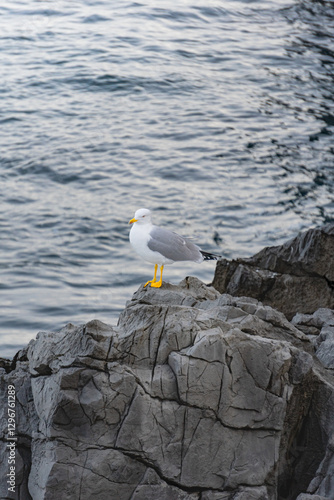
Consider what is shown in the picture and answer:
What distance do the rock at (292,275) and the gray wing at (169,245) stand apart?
43.3 inches

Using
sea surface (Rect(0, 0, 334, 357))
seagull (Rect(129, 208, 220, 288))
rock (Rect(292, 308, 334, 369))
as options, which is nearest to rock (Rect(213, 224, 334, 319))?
sea surface (Rect(0, 0, 334, 357))

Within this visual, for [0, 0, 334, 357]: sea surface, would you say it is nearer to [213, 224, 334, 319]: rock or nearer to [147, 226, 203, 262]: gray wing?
[213, 224, 334, 319]: rock

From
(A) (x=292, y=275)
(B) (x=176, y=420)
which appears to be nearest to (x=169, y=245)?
(A) (x=292, y=275)

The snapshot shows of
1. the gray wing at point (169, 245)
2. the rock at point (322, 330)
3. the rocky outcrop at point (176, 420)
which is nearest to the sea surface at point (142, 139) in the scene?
the gray wing at point (169, 245)

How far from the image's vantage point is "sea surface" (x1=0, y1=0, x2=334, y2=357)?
12.7 m

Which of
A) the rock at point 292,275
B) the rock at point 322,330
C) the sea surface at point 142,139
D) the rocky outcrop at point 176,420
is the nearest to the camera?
the rocky outcrop at point 176,420

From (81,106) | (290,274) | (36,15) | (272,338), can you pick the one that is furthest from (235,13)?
(272,338)

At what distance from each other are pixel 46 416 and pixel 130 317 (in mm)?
965

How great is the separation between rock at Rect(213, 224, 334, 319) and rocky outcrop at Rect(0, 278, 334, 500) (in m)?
2.74

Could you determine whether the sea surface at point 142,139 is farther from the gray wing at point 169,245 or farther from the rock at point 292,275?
the gray wing at point 169,245

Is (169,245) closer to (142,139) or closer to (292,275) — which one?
(292,275)

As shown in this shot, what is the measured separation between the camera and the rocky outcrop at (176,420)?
4.77m

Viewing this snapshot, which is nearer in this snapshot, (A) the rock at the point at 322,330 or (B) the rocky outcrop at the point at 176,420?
(B) the rocky outcrop at the point at 176,420

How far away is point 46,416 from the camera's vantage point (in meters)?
4.91
